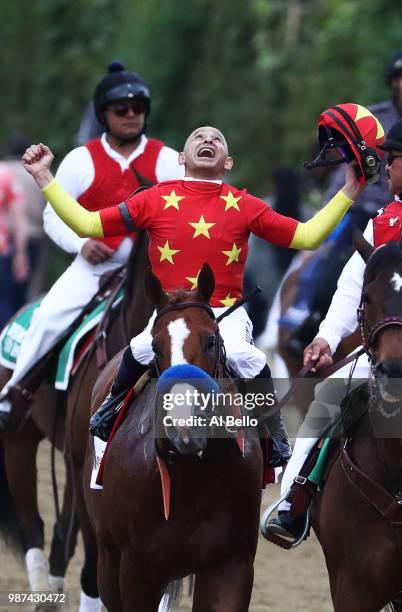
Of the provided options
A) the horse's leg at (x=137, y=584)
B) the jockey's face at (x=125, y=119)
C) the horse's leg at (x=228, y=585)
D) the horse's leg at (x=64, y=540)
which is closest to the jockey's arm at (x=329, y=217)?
the horse's leg at (x=228, y=585)

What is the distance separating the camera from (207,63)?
2128 centimetres

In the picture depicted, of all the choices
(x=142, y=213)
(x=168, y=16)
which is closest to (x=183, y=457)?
(x=142, y=213)

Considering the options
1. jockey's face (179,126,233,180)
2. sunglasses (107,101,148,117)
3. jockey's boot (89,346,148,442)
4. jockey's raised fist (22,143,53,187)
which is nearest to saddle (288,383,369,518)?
jockey's boot (89,346,148,442)

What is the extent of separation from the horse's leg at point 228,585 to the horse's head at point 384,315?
109cm

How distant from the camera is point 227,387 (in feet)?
20.6

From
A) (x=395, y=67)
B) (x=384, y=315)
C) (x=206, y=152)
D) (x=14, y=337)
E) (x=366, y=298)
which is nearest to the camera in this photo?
(x=384, y=315)

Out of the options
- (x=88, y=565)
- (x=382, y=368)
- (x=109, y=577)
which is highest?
(x=382, y=368)

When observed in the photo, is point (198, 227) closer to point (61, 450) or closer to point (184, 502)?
point (184, 502)

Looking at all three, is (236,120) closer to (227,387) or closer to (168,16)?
(168,16)

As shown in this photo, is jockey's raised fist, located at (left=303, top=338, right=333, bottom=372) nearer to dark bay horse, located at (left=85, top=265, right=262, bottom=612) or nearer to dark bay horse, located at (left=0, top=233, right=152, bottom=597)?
dark bay horse, located at (left=85, top=265, right=262, bottom=612)

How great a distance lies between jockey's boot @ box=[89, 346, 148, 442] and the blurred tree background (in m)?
10.6

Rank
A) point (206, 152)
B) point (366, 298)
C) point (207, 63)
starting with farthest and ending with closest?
point (207, 63), point (206, 152), point (366, 298)

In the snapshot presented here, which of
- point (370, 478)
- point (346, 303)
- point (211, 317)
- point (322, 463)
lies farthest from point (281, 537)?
point (211, 317)

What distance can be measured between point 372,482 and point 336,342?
2.46 feet
